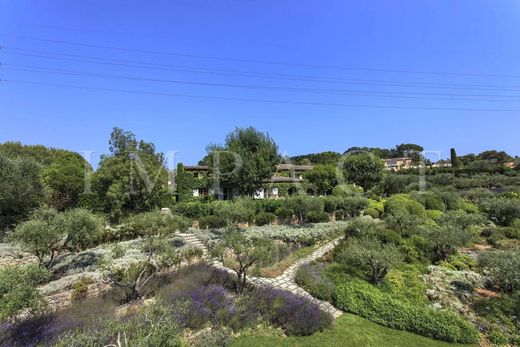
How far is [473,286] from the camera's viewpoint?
36.4 ft

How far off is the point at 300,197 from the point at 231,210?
620 centimetres

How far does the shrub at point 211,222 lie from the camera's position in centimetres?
1984

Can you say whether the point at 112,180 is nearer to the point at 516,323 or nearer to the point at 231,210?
the point at 231,210

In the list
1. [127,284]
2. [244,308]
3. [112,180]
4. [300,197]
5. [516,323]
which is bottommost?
[516,323]

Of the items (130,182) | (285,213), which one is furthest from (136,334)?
(285,213)

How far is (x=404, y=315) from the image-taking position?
864cm

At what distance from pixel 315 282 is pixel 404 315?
129 inches

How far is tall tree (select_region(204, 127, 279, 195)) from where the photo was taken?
26312 millimetres

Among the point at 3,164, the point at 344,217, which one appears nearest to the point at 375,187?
the point at 344,217

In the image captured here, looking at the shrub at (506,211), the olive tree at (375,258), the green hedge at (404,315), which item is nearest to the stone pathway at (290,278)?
the green hedge at (404,315)

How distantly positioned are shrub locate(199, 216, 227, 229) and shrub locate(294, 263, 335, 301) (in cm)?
→ 879

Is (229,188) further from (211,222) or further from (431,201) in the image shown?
(431,201)

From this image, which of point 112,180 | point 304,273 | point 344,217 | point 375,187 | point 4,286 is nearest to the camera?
point 4,286

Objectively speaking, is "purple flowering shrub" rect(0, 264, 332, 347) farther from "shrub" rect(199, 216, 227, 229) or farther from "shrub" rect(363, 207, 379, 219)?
"shrub" rect(363, 207, 379, 219)
